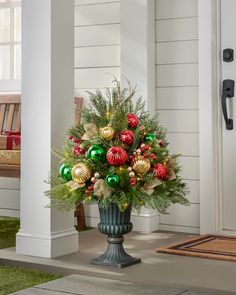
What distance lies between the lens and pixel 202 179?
4062mm

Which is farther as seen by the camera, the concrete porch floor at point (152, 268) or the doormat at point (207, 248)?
the doormat at point (207, 248)

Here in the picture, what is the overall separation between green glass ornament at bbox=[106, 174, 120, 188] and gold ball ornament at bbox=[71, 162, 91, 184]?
109 mm

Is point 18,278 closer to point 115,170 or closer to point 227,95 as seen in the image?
point 115,170

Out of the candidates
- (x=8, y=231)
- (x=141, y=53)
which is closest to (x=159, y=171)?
(x=141, y=53)

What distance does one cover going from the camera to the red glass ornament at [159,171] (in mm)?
3055

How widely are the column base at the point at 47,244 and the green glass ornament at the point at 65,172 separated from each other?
377 mm

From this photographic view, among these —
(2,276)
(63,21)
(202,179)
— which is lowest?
(2,276)

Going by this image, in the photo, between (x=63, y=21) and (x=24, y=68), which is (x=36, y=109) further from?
(x=63, y=21)

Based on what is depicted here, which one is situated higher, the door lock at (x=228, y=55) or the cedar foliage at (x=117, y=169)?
the door lock at (x=228, y=55)

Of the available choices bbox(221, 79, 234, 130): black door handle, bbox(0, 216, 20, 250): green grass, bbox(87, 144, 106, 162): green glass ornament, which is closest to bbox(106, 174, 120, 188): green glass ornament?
bbox(87, 144, 106, 162): green glass ornament

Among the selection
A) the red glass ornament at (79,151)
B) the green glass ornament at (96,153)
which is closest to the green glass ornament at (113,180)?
the green glass ornament at (96,153)

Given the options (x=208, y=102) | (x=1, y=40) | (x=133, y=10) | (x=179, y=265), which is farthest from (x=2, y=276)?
(x=1, y=40)

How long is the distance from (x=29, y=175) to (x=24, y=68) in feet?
1.85

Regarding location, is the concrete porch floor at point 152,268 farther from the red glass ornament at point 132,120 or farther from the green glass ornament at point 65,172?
the red glass ornament at point 132,120
